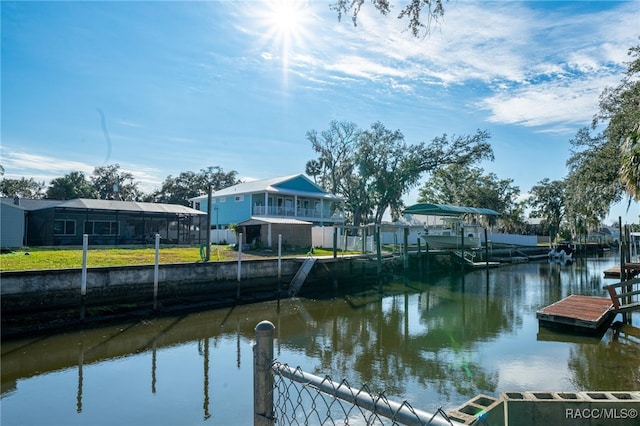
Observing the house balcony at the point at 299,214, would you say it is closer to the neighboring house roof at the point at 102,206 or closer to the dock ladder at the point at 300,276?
the neighboring house roof at the point at 102,206

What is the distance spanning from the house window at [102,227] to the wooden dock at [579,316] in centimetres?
2567

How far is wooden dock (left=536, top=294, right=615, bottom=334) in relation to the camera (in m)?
11.8

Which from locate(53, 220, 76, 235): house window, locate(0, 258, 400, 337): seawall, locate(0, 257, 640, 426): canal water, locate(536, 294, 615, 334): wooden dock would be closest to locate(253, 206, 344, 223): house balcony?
locate(53, 220, 76, 235): house window

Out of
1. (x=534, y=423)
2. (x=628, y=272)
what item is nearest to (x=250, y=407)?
(x=534, y=423)

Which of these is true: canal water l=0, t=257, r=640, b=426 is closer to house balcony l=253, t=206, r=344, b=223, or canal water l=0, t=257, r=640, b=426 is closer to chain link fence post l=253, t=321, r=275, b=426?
chain link fence post l=253, t=321, r=275, b=426

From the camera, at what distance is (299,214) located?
1401 inches

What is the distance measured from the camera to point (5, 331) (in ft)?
36.2

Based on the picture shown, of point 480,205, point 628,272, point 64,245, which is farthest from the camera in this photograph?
point 480,205

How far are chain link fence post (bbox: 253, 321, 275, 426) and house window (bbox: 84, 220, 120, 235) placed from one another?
28352 mm

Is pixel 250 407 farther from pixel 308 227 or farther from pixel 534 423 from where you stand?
pixel 308 227

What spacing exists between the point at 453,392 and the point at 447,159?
34.2m

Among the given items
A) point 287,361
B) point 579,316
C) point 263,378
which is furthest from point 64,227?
point 263,378

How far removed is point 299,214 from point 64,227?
56.9 feet

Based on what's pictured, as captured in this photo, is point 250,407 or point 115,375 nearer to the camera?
point 250,407
